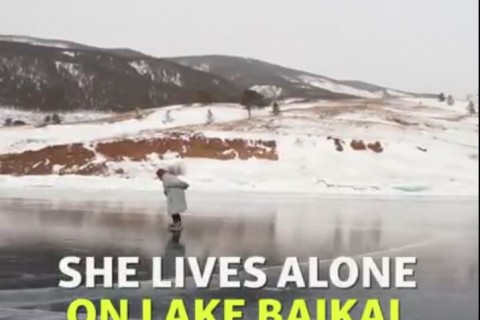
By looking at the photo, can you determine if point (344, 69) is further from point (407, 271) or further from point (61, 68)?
point (61, 68)

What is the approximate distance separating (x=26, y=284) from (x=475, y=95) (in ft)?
7.51

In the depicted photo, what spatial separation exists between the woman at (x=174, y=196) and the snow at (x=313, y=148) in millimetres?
56

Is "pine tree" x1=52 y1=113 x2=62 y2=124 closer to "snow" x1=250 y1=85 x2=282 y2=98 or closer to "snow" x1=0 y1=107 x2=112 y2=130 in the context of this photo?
"snow" x1=0 y1=107 x2=112 y2=130

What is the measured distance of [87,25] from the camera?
3939 millimetres

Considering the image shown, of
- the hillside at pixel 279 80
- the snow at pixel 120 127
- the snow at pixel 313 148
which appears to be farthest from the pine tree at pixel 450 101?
the snow at pixel 120 127

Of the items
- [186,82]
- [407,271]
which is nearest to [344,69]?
[186,82]

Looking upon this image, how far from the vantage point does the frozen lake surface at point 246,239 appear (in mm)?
3512

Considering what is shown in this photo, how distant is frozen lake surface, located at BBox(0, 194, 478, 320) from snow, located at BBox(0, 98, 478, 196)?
3.0 inches

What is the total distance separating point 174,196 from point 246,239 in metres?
0.41

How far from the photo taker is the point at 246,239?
3.81 meters

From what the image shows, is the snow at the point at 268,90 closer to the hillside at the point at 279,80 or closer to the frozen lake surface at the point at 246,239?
the hillside at the point at 279,80

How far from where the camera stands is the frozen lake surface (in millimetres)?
3512

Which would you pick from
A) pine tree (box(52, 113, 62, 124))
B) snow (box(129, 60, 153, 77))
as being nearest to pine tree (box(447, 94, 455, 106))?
snow (box(129, 60, 153, 77))

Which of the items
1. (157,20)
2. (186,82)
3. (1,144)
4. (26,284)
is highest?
(157,20)
